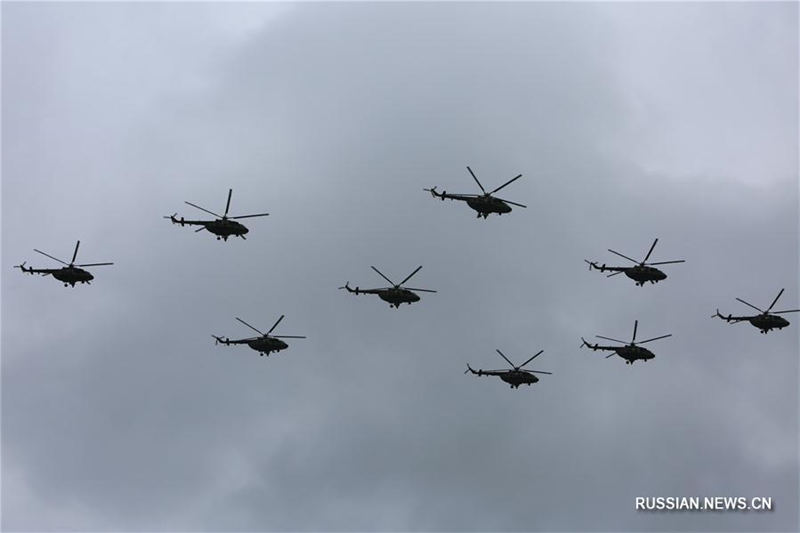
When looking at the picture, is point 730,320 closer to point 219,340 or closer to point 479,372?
point 479,372

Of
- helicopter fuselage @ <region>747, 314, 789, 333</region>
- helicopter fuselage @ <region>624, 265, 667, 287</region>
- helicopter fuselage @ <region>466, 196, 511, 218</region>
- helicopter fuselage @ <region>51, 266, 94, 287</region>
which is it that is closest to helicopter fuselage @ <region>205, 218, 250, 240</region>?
helicopter fuselage @ <region>51, 266, 94, 287</region>

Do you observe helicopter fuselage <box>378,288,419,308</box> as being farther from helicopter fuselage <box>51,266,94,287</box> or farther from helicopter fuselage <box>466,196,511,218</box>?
helicopter fuselage <box>51,266,94,287</box>

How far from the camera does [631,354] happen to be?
195000 millimetres

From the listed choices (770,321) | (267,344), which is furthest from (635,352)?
(267,344)

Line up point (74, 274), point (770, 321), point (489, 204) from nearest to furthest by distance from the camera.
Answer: point (489, 204), point (74, 274), point (770, 321)

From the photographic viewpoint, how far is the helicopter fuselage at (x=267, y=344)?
197000 millimetres

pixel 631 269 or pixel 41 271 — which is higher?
pixel 631 269

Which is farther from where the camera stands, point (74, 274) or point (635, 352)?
point (635, 352)

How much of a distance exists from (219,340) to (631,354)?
196 ft

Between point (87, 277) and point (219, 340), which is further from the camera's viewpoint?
point (219, 340)

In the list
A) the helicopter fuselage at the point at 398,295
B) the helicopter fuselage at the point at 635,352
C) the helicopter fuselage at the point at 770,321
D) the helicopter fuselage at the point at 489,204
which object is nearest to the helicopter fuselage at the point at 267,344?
the helicopter fuselage at the point at 398,295

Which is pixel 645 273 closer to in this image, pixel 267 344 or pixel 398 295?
pixel 398 295

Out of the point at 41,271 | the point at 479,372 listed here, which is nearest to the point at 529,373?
the point at 479,372

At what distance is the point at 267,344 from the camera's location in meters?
198
